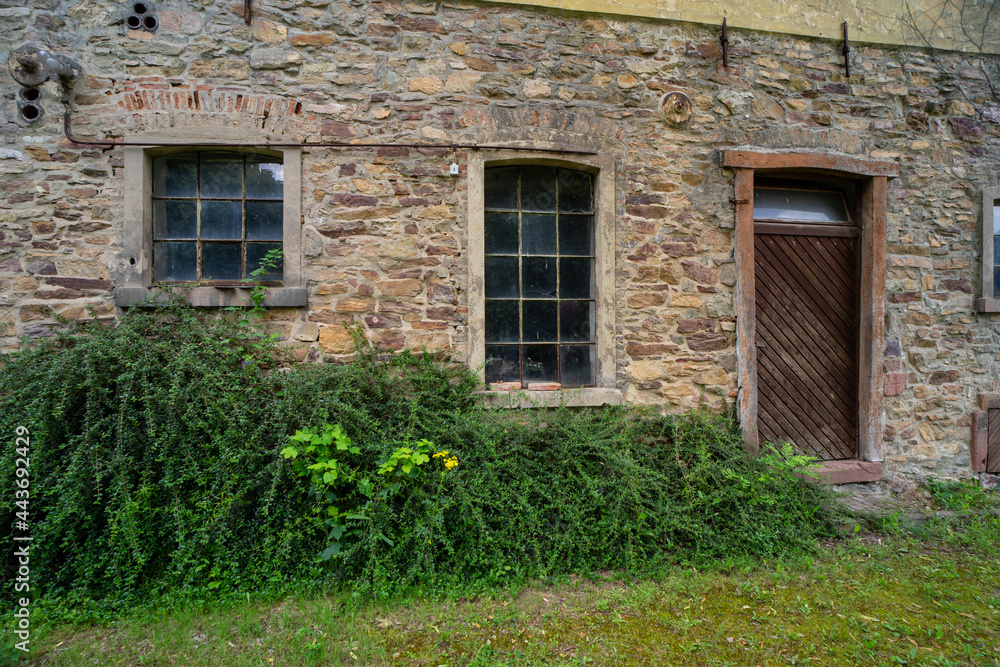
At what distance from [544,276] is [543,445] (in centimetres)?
154

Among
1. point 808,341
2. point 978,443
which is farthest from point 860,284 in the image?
point 978,443

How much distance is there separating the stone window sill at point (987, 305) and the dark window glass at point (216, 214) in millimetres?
6752

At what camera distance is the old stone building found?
3770 millimetres

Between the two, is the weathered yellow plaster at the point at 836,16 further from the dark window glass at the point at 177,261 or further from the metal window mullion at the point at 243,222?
the dark window glass at the point at 177,261

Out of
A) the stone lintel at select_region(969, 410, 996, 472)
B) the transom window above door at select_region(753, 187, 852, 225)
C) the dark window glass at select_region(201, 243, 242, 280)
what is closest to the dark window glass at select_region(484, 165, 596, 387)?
the transom window above door at select_region(753, 187, 852, 225)

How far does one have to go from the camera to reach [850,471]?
4516mm

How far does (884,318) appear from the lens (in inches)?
181

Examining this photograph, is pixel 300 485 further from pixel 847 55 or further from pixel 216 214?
pixel 847 55

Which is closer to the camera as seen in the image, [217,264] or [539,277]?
[217,264]

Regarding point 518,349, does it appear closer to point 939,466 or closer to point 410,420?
point 410,420

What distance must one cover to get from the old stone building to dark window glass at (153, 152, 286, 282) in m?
0.02

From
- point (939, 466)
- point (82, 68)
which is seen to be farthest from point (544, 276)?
point (939, 466)

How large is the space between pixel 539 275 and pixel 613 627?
9.11 ft

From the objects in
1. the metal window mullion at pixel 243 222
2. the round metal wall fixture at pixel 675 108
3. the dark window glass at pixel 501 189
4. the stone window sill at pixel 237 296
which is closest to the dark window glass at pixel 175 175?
the metal window mullion at pixel 243 222
